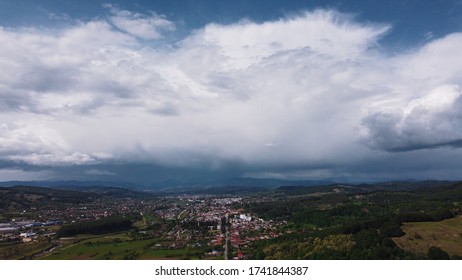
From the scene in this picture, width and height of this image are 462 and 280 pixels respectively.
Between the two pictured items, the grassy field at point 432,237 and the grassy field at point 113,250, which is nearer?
the grassy field at point 432,237

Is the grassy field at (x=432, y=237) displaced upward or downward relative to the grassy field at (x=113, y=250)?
upward

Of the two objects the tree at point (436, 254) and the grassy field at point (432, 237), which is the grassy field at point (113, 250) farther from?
the tree at point (436, 254)

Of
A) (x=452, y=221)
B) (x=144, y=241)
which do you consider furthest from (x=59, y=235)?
(x=452, y=221)

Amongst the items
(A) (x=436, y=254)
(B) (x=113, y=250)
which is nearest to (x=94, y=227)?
(B) (x=113, y=250)

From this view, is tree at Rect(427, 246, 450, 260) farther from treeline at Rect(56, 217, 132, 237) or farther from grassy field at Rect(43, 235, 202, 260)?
treeline at Rect(56, 217, 132, 237)

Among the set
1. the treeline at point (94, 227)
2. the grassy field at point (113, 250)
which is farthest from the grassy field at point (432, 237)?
the treeline at point (94, 227)
